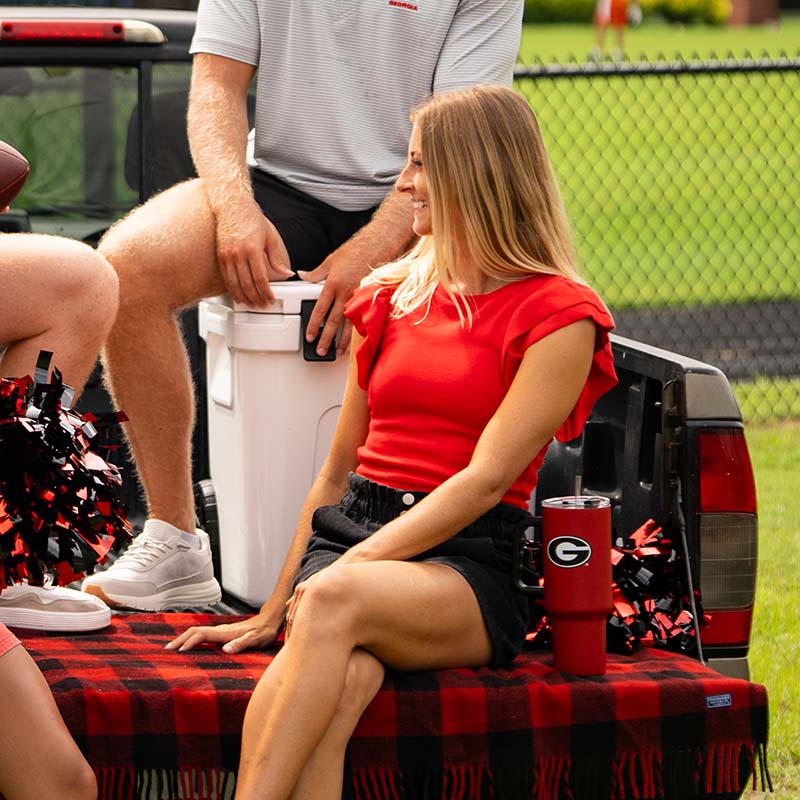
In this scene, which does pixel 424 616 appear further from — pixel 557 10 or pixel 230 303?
pixel 557 10

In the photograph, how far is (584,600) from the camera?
9.39 ft

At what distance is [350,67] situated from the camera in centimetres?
380

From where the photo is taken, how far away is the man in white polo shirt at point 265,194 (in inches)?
140

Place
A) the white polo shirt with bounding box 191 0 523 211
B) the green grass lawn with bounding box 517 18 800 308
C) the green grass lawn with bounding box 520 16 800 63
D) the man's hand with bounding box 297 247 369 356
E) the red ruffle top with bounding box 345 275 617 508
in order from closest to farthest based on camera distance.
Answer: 1. the red ruffle top with bounding box 345 275 617 508
2. the man's hand with bounding box 297 247 369 356
3. the white polo shirt with bounding box 191 0 523 211
4. the green grass lawn with bounding box 517 18 800 308
5. the green grass lawn with bounding box 520 16 800 63

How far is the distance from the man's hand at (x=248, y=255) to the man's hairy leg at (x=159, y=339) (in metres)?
0.05

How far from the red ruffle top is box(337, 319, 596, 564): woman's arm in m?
0.04

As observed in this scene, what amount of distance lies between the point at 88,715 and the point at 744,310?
871 cm

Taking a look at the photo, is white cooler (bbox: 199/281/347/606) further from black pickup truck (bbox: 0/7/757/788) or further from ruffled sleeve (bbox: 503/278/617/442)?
ruffled sleeve (bbox: 503/278/617/442)

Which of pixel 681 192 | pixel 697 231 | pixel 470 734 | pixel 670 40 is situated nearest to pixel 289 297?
pixel 470 734

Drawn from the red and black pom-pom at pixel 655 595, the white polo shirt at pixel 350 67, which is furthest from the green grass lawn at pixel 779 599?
the white polo shirt at pixel 350 67

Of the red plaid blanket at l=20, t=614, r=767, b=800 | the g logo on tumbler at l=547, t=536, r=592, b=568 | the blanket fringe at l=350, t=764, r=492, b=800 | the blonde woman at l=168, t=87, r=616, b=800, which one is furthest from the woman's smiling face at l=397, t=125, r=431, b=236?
the blanket fringe at l=350, t=764, r=492, b=800

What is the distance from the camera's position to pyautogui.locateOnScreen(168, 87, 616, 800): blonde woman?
2.84m

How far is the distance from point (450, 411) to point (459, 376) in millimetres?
68

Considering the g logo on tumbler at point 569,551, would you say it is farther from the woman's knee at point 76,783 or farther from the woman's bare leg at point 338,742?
the woman's knee at point 76,783
